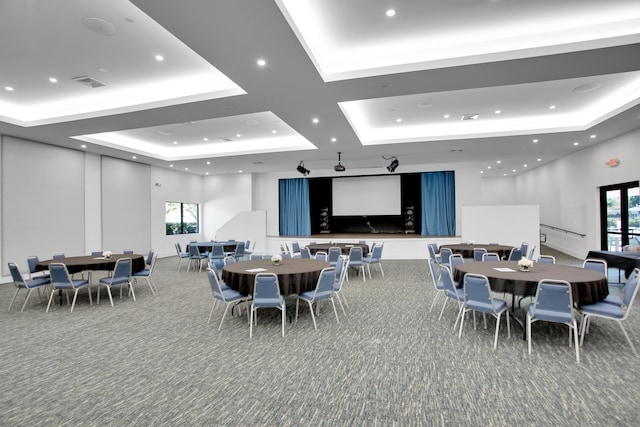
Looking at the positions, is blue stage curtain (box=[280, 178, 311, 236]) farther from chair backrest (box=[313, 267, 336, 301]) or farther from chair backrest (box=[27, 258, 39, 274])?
chair backrest (box=[313, 267, 336, 301])

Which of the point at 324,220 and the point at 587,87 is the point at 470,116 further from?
the point at 324,220

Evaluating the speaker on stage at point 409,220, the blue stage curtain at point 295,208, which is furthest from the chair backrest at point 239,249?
the speaker on stage at point 409,220

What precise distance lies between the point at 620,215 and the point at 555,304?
8.08m

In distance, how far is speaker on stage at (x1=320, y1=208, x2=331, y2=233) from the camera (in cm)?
1485

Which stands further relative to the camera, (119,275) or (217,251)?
(217,251)

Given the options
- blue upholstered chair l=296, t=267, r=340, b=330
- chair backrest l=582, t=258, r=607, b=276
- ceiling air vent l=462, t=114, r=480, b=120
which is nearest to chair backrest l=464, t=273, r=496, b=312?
blue upholstered chair l=296, t=267, r=340, b=330

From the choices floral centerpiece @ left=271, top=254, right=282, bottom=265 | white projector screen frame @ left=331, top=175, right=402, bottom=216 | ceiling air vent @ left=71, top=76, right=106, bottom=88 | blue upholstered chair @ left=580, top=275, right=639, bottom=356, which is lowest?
blue upholstered chair @ left=580, top=275, right=639, bottom=356

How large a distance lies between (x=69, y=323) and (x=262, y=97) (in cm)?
486

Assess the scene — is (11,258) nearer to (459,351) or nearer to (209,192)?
(209,192)

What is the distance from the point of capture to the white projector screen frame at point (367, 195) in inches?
541

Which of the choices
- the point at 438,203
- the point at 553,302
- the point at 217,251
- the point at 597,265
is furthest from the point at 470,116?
the point at 217,251

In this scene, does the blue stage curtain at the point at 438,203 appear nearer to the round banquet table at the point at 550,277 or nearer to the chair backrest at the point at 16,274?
the round banquet table at the point at 550,277

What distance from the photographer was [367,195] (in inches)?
553

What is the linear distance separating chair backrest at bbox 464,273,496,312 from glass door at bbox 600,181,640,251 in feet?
24.3
